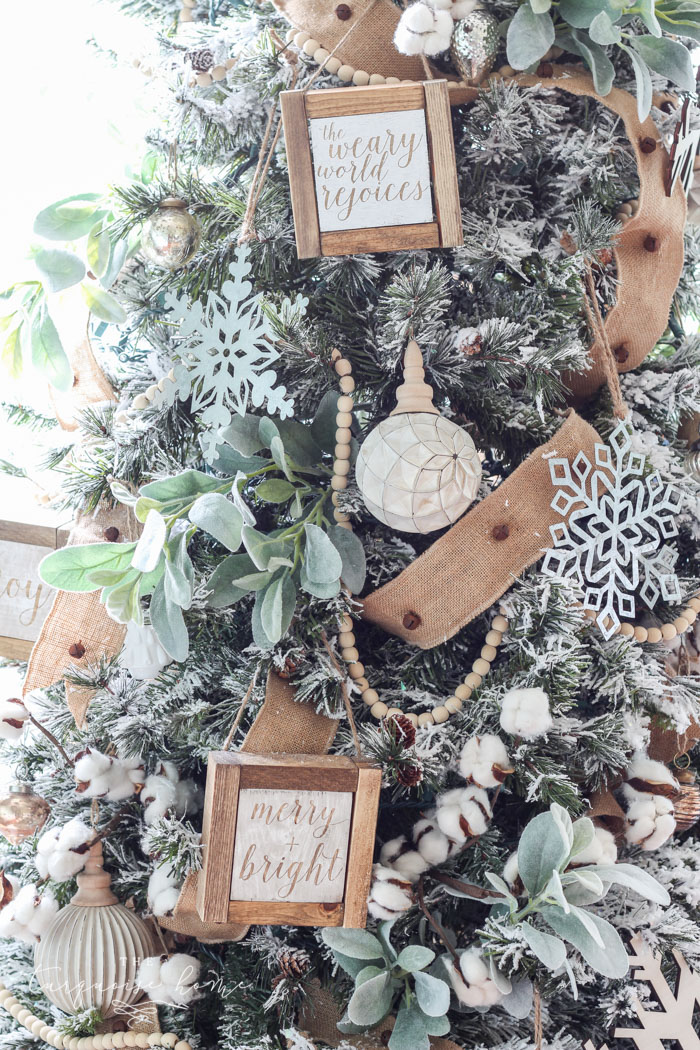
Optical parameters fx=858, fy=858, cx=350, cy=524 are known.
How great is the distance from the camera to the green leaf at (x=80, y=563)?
62 cm

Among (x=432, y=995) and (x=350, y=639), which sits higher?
(x=350, y=639)

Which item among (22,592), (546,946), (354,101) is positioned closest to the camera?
(546,946)

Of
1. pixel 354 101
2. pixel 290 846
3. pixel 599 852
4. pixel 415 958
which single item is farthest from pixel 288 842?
pixel 354 101

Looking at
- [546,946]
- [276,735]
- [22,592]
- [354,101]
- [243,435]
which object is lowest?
[546,946]

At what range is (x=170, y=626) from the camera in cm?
60

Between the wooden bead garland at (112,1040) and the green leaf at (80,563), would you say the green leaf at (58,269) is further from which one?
the wooden bead garland at (112,1040)

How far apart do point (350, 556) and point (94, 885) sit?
368 mm

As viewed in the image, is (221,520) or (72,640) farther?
(72,640)

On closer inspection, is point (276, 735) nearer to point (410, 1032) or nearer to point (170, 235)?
point (410, 1032)

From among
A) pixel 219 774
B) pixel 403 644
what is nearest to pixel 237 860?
pixel 219 774

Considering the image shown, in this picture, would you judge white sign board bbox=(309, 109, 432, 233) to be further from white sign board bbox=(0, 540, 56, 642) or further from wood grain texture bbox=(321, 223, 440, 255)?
white sign board bbox=(0, 540, 56, 642)

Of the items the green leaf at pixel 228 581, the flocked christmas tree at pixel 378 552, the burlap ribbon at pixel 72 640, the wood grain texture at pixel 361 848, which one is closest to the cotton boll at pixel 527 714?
the flocked christmas tree at pixel 378 552

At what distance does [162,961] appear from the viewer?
0.71 meters

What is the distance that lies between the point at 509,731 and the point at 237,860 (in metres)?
0.22
